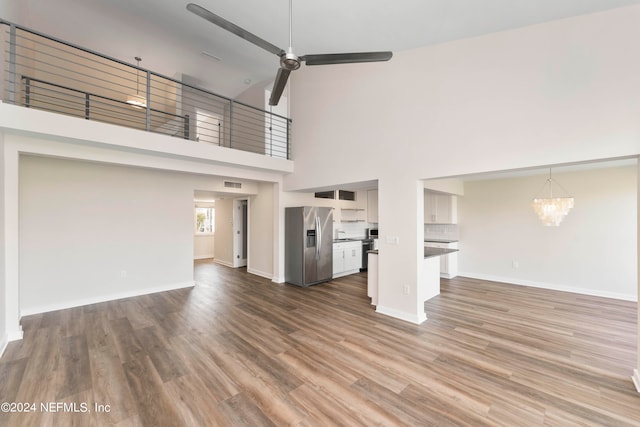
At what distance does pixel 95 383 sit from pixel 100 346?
0.82 metres

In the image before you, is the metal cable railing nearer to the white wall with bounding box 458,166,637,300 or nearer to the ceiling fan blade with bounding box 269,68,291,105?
the ceiling fan blade with bounding box 269,68,291,105

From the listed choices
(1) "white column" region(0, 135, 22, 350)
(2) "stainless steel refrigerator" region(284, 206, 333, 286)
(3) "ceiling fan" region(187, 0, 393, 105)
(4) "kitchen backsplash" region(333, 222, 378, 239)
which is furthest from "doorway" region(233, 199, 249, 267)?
(3) "ceiling fan" region(187, 0, 393, 105)

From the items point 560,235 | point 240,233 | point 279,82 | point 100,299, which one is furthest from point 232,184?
point 560,235

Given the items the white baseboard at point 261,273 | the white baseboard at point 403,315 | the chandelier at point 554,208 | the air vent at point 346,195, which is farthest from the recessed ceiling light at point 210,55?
the chandelier at point 554,208

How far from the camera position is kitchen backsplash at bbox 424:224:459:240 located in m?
6.45

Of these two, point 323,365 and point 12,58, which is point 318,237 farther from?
point 12,58

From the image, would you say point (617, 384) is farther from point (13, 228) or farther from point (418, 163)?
point (13, 228)

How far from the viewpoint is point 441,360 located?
268 centimetres

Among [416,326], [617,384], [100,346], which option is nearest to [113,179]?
[100,346]

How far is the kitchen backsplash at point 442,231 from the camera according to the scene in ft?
21.1

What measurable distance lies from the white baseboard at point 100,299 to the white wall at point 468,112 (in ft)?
11.7

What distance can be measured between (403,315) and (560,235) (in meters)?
4.10

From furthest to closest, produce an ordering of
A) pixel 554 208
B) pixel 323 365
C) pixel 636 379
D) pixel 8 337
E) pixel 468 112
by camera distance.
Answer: pixel 554 208, pixel 468 112, pixel 8 337, pixel 323 365, pixel 636 379

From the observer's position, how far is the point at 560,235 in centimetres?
518
